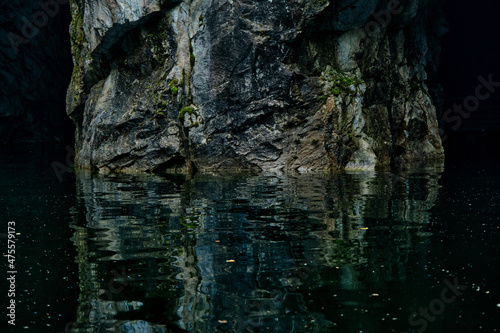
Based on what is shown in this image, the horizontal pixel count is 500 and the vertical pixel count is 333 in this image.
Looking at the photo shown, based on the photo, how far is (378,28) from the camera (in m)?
23.2

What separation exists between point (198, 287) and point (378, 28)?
18528 millimetres

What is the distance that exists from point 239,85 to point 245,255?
44.1ft

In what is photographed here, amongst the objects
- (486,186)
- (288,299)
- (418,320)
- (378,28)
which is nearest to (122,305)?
(288,299)

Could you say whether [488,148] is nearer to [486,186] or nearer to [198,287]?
[486,186]

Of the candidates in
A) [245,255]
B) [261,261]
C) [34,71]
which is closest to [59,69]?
[34,71]

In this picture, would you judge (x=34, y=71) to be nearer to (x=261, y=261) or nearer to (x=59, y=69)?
(x=59, y=69)

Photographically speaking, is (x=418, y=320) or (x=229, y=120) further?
(x=229, y=120)

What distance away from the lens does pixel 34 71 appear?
145 feet

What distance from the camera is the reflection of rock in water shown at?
6.10 m

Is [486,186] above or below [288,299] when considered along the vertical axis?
above

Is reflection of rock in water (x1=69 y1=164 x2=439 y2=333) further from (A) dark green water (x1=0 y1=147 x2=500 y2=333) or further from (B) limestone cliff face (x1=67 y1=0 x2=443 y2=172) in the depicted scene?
(B) limestone cliff face (x1=67 y1=0 x2=443 y2=172)

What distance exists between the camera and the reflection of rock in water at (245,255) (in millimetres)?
6098

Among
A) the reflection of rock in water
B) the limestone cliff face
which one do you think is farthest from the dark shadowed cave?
the reflection of rock in water

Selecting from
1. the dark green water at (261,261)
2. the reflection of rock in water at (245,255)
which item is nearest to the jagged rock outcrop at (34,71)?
the dark green water at (261,261)
